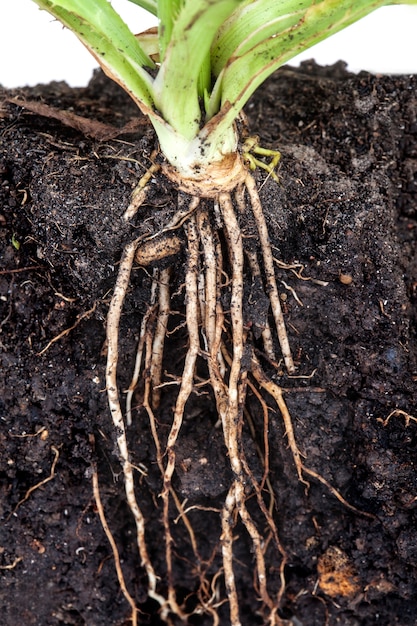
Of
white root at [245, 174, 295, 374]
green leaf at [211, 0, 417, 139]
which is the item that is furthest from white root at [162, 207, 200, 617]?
green leaf at [211, 0, 417, 139]

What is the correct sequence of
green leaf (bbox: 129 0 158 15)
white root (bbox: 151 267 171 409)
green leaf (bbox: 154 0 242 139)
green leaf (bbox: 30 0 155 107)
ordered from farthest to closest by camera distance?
white root (bbox: 151 267 171 409)
green leaf (bbox: 129 0 158 15)
green leaf (bbox: 30 0 155 107)
green leaf (bbox: 154 0 242 139)

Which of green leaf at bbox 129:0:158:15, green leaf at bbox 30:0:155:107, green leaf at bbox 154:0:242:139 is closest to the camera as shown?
green leaf at bbox 154:0:242:139

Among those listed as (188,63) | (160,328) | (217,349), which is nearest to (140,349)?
(160,328)

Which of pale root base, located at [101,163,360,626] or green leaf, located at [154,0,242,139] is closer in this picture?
green leaf, located at [154,0,242,139]

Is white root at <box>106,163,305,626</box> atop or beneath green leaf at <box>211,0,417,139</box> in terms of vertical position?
beneath

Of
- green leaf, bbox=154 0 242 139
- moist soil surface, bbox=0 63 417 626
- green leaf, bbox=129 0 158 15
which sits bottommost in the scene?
moist soil surface, bbox=0 63 417 626

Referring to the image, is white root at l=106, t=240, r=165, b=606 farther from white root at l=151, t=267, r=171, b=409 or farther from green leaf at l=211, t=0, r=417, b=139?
green leaf at l=211, t=0, r=417, b=139

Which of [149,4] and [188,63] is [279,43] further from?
[149,4]

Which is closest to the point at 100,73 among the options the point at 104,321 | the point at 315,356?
the point at 104,321

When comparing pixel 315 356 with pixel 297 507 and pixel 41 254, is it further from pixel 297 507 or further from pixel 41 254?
pixel 41 254
